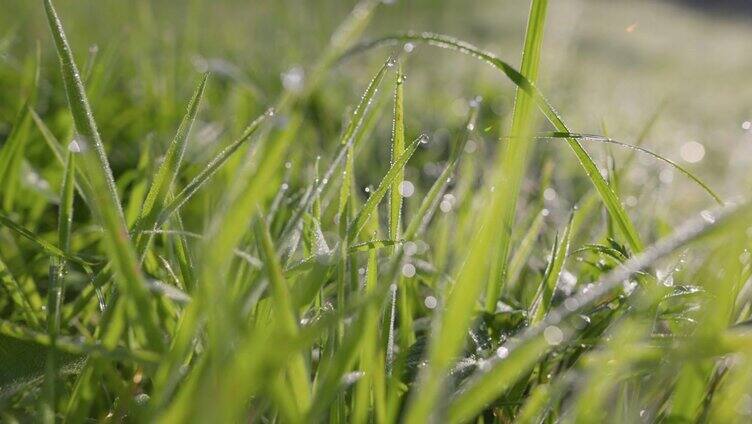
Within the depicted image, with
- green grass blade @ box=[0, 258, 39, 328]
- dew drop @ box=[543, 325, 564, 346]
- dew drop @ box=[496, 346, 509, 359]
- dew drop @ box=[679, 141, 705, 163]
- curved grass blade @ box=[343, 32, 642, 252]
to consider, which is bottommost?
dew drop @ box=[679, 141, 705, 163]

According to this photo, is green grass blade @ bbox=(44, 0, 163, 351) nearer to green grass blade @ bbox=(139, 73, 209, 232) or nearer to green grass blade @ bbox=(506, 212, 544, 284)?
green grass blade @ bbox=(139, 73, 209, 232)

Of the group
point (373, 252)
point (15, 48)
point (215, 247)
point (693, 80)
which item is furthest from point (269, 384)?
point (693, 80)

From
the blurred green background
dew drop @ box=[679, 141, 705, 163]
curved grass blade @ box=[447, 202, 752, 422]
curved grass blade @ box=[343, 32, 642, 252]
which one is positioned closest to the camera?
curved grass blade @ box=[447, 202, 752, 422]

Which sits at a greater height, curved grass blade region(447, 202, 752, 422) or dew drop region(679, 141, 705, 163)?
curved grass blade region(447, 202, 752, 422)

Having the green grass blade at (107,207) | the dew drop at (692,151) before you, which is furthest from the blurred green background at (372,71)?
the green grass blade at (107,207)

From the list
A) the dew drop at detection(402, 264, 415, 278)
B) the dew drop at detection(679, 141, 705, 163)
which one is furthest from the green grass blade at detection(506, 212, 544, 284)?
the dew drop at detection(679, 141, 705, 163)

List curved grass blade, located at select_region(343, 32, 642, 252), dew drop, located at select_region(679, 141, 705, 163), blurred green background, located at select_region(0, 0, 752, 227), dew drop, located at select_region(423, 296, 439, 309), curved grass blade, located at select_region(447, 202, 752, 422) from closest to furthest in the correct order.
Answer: curved grass blade, located at select_region(447, 202, 752, 422), curved grass blade, located at select_region(343, 32, 642, 252), dew drop, located at select_region(423, 296, 439, 309), blurred green background, located at select_region(0, 0, 752, 227), dew drop, located at select_region(679, 141, 705, 163)

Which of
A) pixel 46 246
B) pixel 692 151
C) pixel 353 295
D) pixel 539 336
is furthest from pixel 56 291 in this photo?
pixel 692 151
